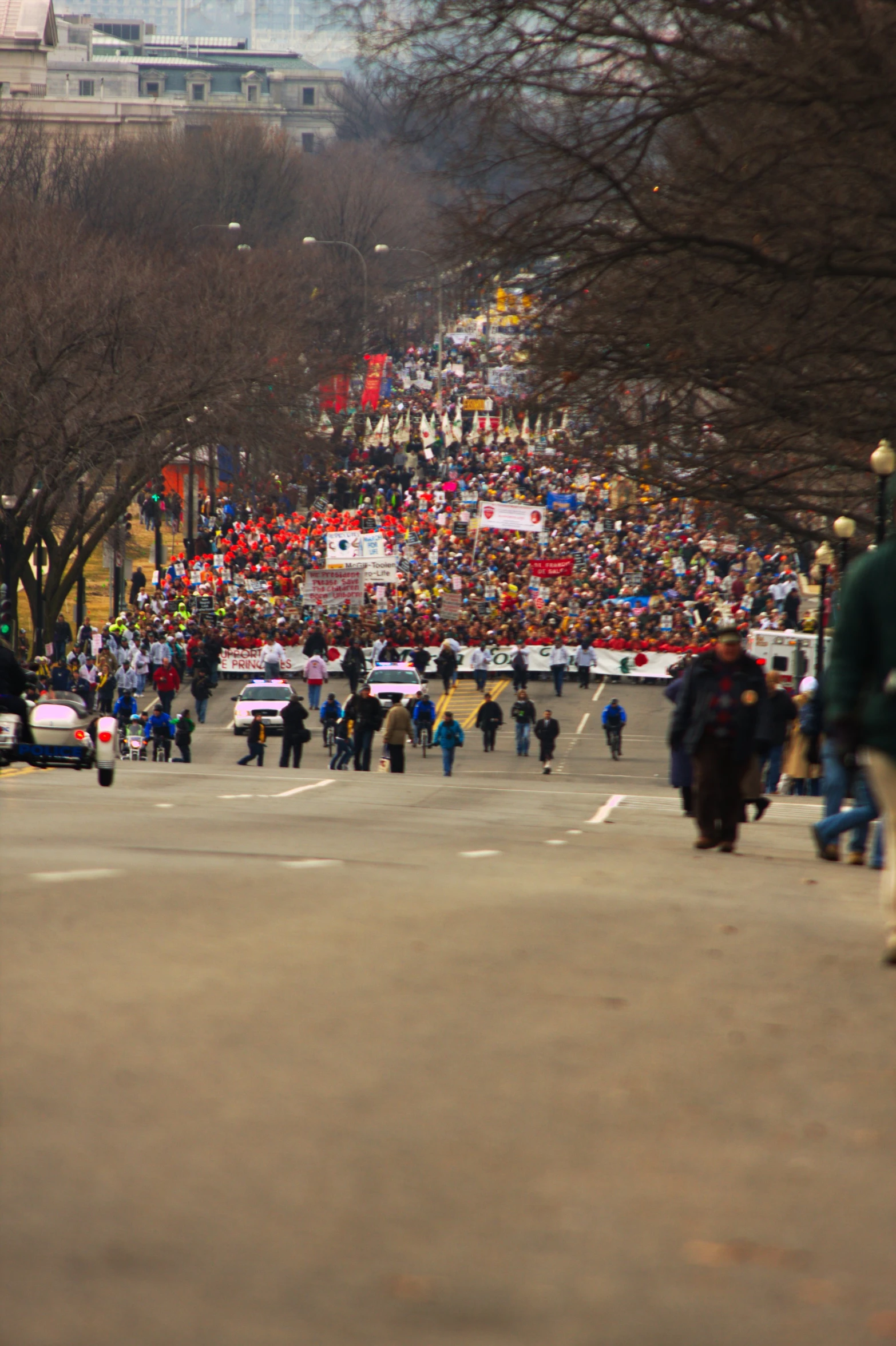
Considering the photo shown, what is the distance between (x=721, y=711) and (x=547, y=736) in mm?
21755

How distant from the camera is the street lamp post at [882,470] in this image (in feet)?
70.9

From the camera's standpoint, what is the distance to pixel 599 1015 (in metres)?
6.29

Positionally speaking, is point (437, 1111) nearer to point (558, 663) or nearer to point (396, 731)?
point (396, 731)

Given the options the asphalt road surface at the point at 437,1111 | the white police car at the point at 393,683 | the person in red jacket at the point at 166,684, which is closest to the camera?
the asphalt road surface at the point at 437,1111

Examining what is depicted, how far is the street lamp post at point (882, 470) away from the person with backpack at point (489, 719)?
49.6 ft

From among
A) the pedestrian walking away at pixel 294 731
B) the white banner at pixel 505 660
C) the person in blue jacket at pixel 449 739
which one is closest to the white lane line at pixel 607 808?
the person in blue jacket at pixel 449 739

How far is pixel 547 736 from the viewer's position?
3409 cm

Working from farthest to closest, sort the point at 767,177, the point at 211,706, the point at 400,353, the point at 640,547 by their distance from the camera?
1. the point at 400,353
2. the point at 640,547
3. the point at 211,706
4. the point at 767,177

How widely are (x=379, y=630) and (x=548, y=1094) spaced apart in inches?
1708

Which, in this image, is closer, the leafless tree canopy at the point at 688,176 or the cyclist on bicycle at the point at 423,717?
the leafless tree canopy at the point at 688,176

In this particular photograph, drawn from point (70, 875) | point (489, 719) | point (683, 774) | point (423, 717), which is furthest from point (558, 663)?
point (70, 875)

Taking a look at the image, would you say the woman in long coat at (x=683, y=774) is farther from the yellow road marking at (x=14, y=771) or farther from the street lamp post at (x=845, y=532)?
the street lamp post at (x=845, y=532)

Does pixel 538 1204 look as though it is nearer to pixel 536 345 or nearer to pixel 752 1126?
pixel 752 1126

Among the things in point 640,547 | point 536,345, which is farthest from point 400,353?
point 536,345
